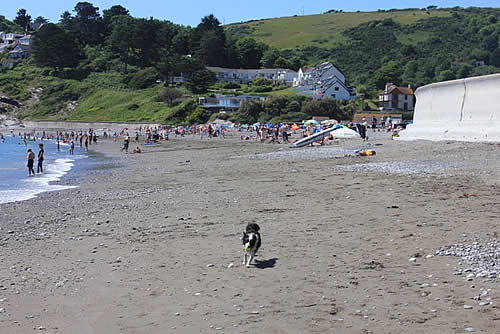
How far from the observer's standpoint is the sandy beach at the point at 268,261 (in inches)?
207

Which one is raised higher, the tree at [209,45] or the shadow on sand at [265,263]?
the tree at [209,45]

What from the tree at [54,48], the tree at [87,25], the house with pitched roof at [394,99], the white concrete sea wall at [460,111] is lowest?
the white concrete sea wall at [460,111]

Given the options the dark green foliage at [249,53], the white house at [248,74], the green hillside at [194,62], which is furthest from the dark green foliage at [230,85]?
the dark green foliage at [249,53]

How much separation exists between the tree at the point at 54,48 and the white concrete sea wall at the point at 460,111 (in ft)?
346

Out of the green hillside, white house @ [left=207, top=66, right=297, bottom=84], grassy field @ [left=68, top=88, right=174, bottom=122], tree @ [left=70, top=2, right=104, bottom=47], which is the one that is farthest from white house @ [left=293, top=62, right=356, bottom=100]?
tree @ [left=70, top=2, right=104, bottom=47]

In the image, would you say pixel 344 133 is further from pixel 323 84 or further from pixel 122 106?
pixel 122 106

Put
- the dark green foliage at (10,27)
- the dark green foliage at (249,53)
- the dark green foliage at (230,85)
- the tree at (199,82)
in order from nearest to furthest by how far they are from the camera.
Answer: the tree at (199,82), the dark green foliage at (230,85), the dark green foliage at (249,53), the dark green foliage at (10,27)

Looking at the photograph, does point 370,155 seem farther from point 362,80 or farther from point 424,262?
point 362,80

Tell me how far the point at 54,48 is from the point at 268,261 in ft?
393

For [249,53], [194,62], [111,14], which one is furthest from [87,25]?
[194,62]

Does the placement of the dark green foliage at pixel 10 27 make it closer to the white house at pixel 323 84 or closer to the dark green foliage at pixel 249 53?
the dark green foliage at pixel 249 53

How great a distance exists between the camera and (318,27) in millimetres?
180750

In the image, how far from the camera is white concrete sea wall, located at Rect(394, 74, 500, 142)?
19.9 meters

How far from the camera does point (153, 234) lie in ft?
31.3
